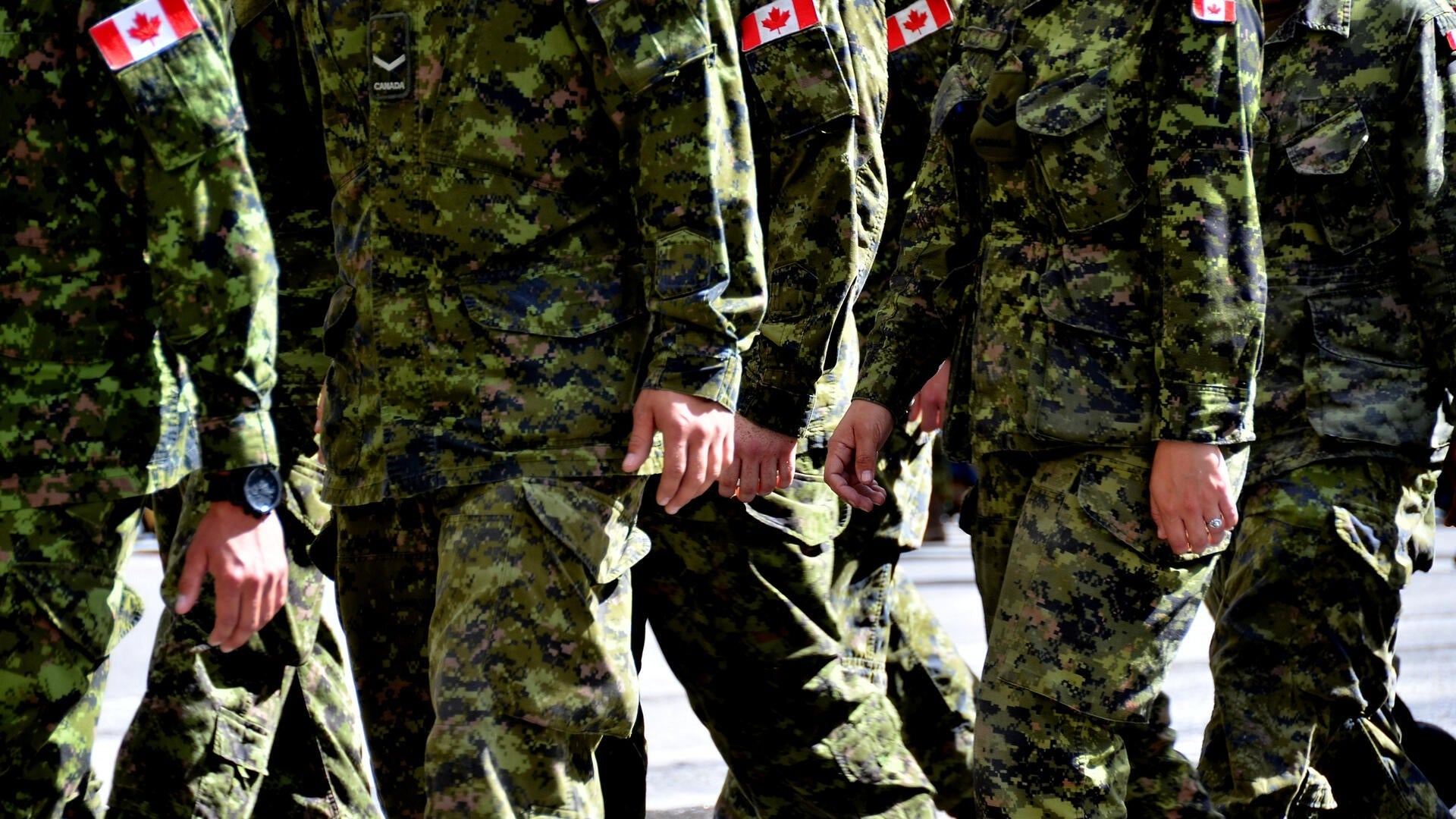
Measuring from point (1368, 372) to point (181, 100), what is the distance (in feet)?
9.09

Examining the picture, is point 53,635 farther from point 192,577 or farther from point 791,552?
point 791,552

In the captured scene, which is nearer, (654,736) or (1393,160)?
(1393,160)

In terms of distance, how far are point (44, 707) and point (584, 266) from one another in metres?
1.12

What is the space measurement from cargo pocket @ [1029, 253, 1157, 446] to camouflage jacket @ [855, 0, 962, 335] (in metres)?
1.00

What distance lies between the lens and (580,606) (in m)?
2.89

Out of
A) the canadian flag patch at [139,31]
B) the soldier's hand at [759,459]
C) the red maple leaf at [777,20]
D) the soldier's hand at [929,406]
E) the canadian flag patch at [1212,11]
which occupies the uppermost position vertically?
the canadian flag patch at [139,31]

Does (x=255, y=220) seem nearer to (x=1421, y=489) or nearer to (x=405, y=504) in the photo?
(x=405, y=504)

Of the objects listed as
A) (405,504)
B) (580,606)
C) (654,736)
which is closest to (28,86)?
(405,504)

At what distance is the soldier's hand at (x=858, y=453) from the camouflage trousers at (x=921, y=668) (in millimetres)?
405

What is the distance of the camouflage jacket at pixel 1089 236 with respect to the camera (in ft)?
11.0

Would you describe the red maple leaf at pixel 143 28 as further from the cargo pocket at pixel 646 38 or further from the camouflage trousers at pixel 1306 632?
the camouflage trousers at pixel 1306 632

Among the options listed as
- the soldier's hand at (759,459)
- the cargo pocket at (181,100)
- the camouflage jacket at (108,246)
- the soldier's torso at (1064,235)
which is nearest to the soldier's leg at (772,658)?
the soldier's hand at (759,459)

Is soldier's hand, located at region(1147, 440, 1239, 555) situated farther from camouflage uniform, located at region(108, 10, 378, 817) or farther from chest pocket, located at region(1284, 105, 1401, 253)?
camouflage uniform, located at region(108, 10, 378, 817)

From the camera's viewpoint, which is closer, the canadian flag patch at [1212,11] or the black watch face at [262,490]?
the black watch face at [262,490]
